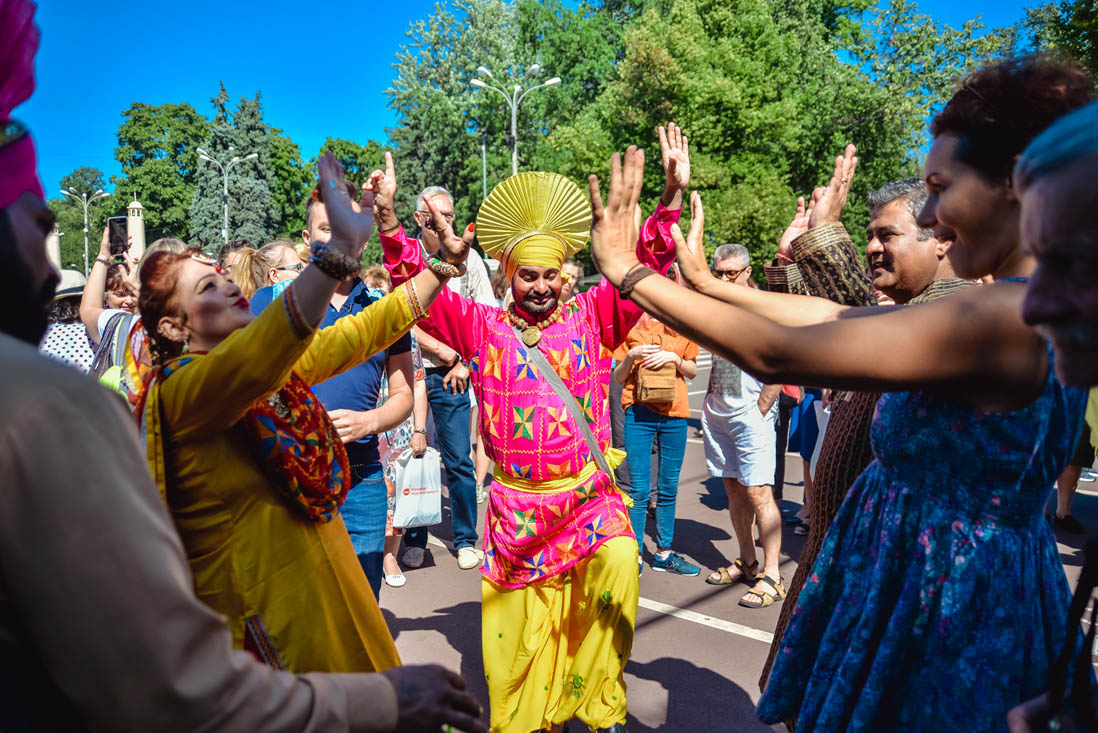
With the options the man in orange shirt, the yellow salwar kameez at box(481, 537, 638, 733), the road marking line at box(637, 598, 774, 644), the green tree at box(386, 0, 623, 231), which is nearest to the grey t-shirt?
the man in orange shirt

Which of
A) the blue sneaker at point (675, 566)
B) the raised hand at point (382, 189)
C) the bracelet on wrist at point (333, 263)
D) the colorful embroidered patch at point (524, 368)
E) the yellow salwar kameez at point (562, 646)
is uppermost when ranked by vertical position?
the raised hand at point (382, 189)

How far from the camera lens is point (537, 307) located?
3.38m

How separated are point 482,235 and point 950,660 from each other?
2718mm

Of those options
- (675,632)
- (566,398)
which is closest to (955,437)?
(566,398)

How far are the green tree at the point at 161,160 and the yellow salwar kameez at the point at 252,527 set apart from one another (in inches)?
2295

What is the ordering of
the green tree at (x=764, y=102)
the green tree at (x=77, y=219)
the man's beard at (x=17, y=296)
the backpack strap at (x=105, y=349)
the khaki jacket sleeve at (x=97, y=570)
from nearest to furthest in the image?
the khaki jacket sleeve at (x=97, y=570), the man's beard at (x=17, y=296), the backpack strap at (x=105, y=349), the green tree at (x=764, y=102), the green tree at (x=77, y=219)

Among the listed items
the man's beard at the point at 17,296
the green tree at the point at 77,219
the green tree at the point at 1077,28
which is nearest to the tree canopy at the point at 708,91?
the green tree at the point at 1077,28

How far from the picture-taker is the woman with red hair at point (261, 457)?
1.63 metres

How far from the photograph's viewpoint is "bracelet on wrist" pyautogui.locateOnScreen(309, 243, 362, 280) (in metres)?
1.67

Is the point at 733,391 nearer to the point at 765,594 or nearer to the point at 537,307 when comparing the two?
the point at 765,594

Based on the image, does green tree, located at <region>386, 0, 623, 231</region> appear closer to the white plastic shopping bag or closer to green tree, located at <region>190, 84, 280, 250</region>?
green tree, located at <region>190, 84, 280, 250</region>

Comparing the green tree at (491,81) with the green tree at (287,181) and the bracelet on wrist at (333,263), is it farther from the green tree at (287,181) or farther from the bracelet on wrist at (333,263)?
the bracelet on wrist at (333,263)

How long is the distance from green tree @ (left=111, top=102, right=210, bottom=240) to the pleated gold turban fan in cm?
5684

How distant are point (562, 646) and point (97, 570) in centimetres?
269
